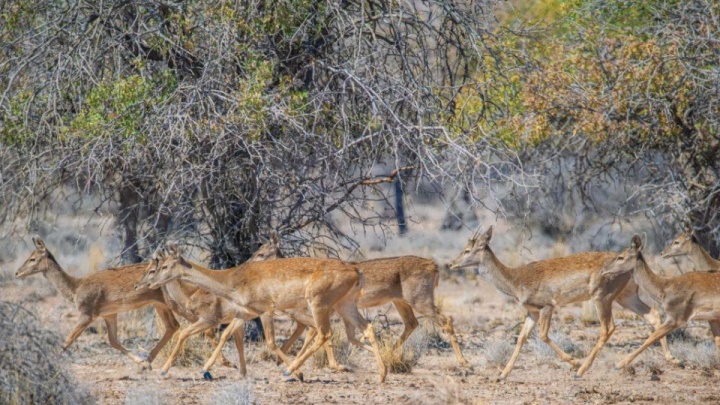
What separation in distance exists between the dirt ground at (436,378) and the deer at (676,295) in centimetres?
52

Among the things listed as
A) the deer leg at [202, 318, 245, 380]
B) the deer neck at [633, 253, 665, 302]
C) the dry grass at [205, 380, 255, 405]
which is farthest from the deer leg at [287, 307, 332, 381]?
the deer neck at [633, 253, 665, 302]

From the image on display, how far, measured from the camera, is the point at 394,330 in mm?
18031

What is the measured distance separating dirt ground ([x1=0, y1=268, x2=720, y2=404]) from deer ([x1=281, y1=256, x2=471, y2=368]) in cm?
63

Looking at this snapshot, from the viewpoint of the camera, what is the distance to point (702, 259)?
51.5 feet

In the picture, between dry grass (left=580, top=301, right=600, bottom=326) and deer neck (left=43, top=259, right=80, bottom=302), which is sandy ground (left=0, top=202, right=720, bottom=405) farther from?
deer neck (left=43, top=259, right=80, bottom=302)

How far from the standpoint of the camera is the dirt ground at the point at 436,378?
11492 mm

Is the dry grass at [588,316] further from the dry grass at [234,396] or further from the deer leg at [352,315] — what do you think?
the dry grass at [234,396]

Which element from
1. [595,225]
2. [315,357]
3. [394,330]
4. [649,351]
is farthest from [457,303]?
[595,225]

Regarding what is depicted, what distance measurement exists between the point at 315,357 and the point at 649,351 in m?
4.69

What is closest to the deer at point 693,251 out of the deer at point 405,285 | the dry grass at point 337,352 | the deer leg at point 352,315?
the deer at point 405,285

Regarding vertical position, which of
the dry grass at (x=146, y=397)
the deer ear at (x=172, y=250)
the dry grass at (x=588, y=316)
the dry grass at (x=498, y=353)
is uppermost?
the deer ear at (x=172, y=250)

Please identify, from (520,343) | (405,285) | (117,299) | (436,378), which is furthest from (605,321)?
(117,299)

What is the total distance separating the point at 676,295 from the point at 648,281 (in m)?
0.42

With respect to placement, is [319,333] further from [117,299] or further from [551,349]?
[551,349]
